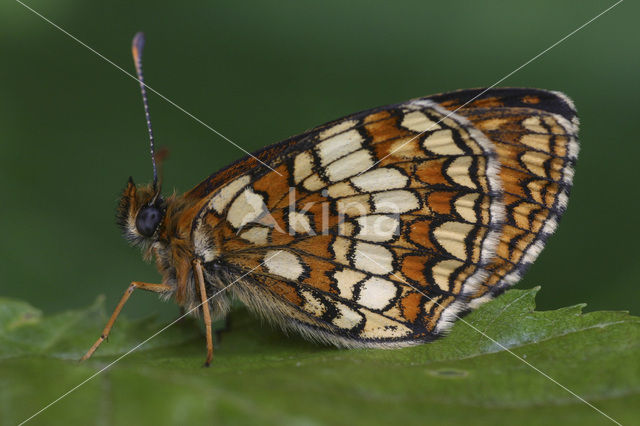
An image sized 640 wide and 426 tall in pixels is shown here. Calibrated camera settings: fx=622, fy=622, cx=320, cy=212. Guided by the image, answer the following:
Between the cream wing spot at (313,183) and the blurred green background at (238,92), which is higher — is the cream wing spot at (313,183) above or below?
below

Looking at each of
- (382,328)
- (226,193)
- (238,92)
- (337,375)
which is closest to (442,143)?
(382,328)

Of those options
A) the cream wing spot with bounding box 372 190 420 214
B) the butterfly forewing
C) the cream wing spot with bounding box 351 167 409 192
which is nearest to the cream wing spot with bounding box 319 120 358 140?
the butterfly forewing

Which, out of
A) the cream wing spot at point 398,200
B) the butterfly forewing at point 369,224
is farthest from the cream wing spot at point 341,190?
the cream wing spot at point 398,200

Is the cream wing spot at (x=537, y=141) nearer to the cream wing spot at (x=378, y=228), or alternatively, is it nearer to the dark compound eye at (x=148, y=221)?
the cream wing spot at (x=378, y=228)

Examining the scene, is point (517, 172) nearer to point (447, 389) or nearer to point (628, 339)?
point (628, 339)

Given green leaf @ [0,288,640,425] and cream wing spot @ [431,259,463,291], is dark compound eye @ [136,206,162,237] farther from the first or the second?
cream wing spot @ [431,259,463,291]

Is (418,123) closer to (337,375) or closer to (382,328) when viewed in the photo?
(382,328)
